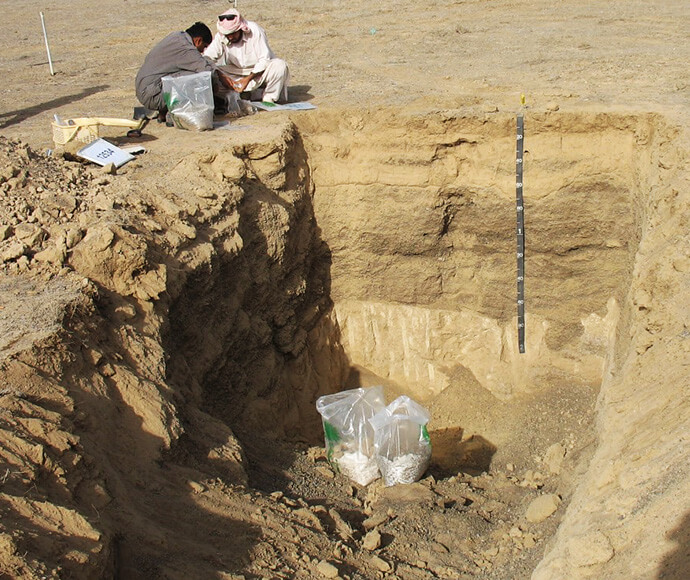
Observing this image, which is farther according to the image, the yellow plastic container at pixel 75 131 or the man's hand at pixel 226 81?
the man's hand at pixel 226 81

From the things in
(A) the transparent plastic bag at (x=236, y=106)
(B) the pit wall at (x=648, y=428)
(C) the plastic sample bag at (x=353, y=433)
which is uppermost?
(A) the transparent plastic bag at (x=236, y=106)

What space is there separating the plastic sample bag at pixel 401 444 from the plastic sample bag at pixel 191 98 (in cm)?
325

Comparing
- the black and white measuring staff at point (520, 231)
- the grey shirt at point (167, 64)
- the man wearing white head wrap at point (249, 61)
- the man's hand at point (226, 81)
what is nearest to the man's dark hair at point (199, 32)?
the man wearing white head wrap at point (249, 61)

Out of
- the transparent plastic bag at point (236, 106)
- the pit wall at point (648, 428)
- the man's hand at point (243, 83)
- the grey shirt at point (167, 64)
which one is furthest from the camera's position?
Result: the man's hand at point (243, 83)

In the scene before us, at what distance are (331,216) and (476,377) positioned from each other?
2.18 metres

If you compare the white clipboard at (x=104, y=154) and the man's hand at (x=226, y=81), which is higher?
the man's hand at (x=226, y=81)

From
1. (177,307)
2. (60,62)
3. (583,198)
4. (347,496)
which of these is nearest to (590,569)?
(347,496)

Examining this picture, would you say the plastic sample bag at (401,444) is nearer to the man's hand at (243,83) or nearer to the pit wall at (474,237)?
the pit wall at (474,237)

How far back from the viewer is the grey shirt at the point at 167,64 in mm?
7137

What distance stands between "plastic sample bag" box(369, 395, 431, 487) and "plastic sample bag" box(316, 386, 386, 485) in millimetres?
111

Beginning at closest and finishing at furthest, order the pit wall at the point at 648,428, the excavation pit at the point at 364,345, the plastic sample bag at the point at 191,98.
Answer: the pit wall at the point at 648,428, the excavation pit at the point at 364,345, the plastic sample bag at the point at 191,98

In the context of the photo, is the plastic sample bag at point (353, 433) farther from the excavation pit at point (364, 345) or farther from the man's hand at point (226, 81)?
the man's hand at point (226, 81)

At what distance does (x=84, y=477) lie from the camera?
3500mm

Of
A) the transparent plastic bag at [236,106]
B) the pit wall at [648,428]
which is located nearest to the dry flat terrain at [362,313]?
the pit wall at [648,428]
